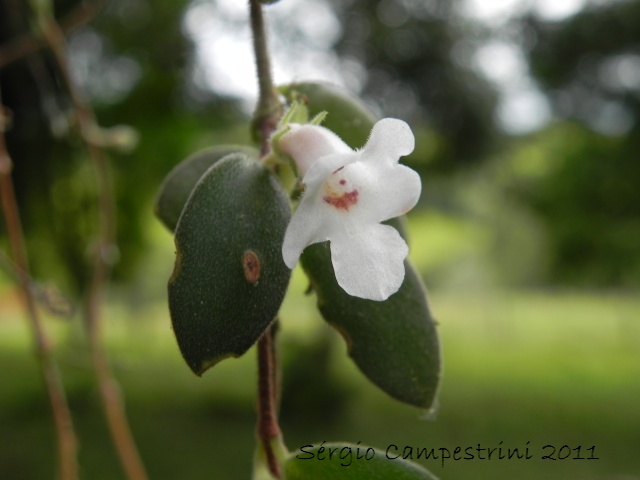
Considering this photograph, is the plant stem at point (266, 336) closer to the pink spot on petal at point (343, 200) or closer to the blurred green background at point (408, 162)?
the pink spot on petal at point (343, 200)

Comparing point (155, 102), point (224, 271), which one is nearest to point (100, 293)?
point (224, 271)

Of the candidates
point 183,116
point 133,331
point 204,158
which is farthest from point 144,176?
point 133,331

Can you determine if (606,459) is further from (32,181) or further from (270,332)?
(270,332)

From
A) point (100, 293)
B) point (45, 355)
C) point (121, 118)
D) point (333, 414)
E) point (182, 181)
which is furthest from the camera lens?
point (333, 414)

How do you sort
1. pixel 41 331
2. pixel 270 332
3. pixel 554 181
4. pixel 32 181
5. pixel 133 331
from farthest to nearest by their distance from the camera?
pixel 133 331
pixel 554 181
pixel 32 181
pixel 41 331
pixel 270 332

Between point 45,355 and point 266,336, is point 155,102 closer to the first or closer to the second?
point 45,355

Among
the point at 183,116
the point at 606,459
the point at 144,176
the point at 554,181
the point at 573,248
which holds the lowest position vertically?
the point at 606,459
